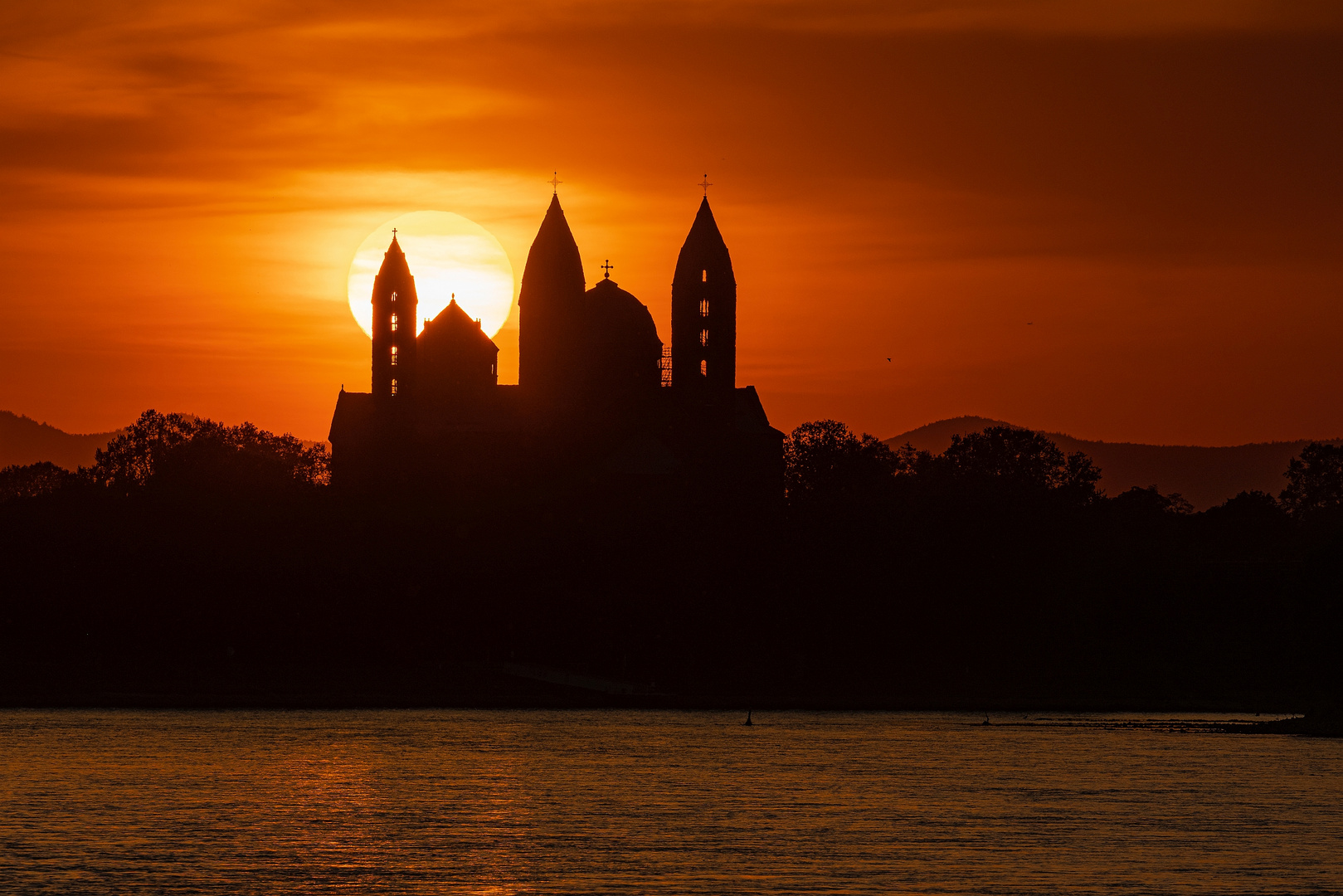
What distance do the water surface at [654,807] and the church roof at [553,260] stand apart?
167ft

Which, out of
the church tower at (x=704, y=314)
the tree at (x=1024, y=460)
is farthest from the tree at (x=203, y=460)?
the tree at (x=1024, y=460)

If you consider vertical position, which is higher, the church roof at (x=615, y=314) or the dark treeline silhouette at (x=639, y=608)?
the church roof at (x=615, y=314)

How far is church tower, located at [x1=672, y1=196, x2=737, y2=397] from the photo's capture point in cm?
14550

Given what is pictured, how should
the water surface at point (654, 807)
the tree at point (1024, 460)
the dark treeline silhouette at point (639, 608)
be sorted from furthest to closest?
the tree at point (1024, 460) → the dark treeline silhouette at point (639, 608) → the water surface at point (654, 807)

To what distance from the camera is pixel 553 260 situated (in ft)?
473

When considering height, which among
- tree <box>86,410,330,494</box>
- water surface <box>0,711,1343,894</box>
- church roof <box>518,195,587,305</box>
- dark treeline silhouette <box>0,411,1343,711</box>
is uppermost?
church roof <box>518,195,587,305</box>

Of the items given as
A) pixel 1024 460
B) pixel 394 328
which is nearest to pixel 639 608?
pixel 394 328

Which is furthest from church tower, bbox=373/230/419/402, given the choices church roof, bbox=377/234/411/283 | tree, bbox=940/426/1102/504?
tree, bbox=940/426/1102/504

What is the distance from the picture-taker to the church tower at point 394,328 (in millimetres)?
149625

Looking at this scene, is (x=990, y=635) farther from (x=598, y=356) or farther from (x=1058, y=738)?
(x=598, y=356)

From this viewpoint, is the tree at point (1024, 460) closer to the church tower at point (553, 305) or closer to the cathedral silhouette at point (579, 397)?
the cathedral silhouette at point (579, 397)

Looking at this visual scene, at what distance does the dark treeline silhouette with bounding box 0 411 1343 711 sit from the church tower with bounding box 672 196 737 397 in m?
20.7

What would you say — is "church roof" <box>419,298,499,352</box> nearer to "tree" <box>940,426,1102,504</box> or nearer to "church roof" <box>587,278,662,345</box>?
"church roof" <box>587,278,662,345</box>

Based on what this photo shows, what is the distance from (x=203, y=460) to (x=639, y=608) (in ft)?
203
